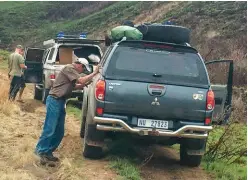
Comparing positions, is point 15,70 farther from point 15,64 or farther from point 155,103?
point 155,103

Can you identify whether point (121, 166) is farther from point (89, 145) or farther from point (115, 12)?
point (115, 12)

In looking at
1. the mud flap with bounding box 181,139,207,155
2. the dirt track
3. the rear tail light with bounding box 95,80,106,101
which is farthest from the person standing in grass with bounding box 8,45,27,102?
the mud flap with bounding box 181,139,207,155

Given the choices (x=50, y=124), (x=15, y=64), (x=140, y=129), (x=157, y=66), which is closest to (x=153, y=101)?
(x=140, y=129)

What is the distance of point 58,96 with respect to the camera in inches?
276

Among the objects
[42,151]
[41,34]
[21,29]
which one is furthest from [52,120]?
[21,29]

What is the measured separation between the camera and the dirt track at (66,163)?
6348 millimetres

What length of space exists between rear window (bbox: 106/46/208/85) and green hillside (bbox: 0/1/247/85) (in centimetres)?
730

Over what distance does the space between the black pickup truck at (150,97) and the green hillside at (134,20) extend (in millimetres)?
7454

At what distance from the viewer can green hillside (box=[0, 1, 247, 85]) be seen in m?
22.8

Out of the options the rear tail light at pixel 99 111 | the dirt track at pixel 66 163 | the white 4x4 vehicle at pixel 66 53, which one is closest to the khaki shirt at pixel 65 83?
the rear tail light at pixel 99 111

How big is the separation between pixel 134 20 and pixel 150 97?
3124 centimetres

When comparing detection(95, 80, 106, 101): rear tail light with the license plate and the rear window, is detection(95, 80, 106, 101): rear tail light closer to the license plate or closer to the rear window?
the rear window

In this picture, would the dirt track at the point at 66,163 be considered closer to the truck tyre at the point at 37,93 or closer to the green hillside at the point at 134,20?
the truck tyre at the point at 37,93

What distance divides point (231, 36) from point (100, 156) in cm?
1876
